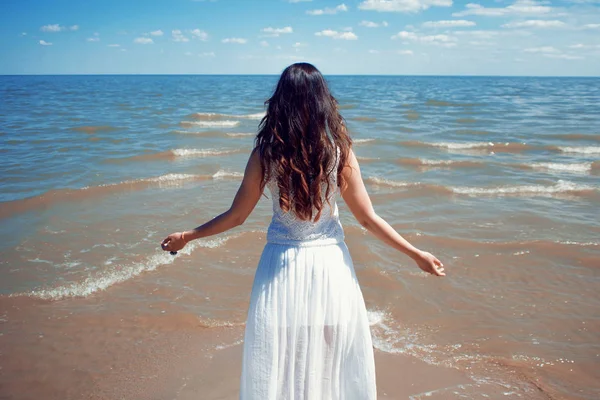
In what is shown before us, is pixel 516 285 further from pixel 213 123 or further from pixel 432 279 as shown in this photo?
pixel 213 123

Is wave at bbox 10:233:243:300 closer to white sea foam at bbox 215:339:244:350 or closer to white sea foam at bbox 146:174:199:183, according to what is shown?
white sea foam at bbox 215:339:244:350

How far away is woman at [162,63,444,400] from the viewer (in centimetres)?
203

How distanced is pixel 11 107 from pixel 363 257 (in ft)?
90.3

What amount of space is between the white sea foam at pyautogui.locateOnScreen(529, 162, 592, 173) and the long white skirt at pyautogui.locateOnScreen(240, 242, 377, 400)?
1113 cm

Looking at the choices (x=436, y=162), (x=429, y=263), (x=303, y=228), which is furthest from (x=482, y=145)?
(x=303, y=228)

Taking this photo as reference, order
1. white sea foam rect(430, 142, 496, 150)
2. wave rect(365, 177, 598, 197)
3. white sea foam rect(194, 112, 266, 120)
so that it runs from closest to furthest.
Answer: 1. wave rect(365, 177, 598, 197)
2. white sea foam rect(430, 142, 496, 150)
3. white sea foam rect(194, 112, 266, 120)

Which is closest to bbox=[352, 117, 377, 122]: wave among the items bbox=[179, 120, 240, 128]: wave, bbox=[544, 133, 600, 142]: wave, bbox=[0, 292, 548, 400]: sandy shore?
bbox=[179, 120, 240, 128]: wave

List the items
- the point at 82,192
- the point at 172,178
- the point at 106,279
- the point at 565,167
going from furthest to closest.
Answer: the point at 565,167 → the point at 172,178 → the point at 82,192 → the point at 106,279

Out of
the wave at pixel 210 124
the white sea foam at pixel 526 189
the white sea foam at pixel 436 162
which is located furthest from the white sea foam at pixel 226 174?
the wave at pixel 210 124

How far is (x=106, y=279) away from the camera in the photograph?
5.34m

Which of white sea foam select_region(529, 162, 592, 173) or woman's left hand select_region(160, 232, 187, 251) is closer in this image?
woman's left hand select_region(160, 232, 187, 251)

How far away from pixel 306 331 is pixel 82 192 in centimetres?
800

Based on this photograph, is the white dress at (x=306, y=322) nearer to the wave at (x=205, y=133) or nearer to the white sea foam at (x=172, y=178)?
the white sea foam at (x=172, y=178)

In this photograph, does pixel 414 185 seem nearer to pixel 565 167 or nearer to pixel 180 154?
pixel 565 167
